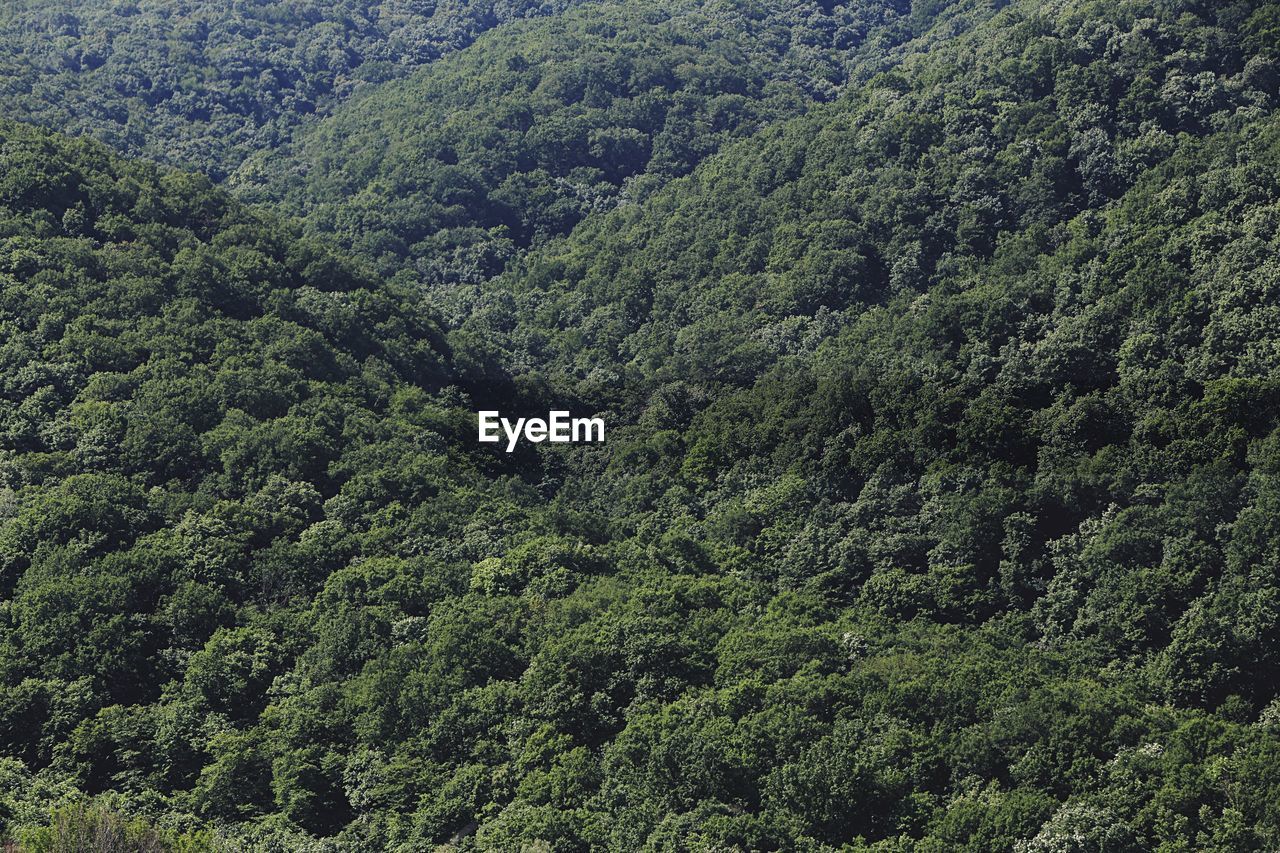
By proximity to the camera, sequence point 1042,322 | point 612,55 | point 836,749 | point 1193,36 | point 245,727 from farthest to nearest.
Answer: point 612,55 → point 1193,36 → point 1042,322 → point 245,727 → point 836,749

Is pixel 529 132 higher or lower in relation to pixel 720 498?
higher

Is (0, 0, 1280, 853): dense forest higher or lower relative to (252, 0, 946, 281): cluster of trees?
lower

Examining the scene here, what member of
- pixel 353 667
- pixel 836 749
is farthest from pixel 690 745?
pixel 353 667

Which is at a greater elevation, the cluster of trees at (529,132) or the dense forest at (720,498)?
the cluster of trees at (529,132)

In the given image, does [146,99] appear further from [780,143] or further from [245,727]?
[245,727]

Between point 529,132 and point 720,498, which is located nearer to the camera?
point 720,498

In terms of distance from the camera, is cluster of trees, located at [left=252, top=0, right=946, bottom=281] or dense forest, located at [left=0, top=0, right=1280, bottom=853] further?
cluster of trees, located at [left=252, top=0, right=946, bottom=281]

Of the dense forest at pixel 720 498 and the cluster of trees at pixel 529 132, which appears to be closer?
the dense forest at pixel 720 498

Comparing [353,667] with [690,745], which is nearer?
[690,745]
